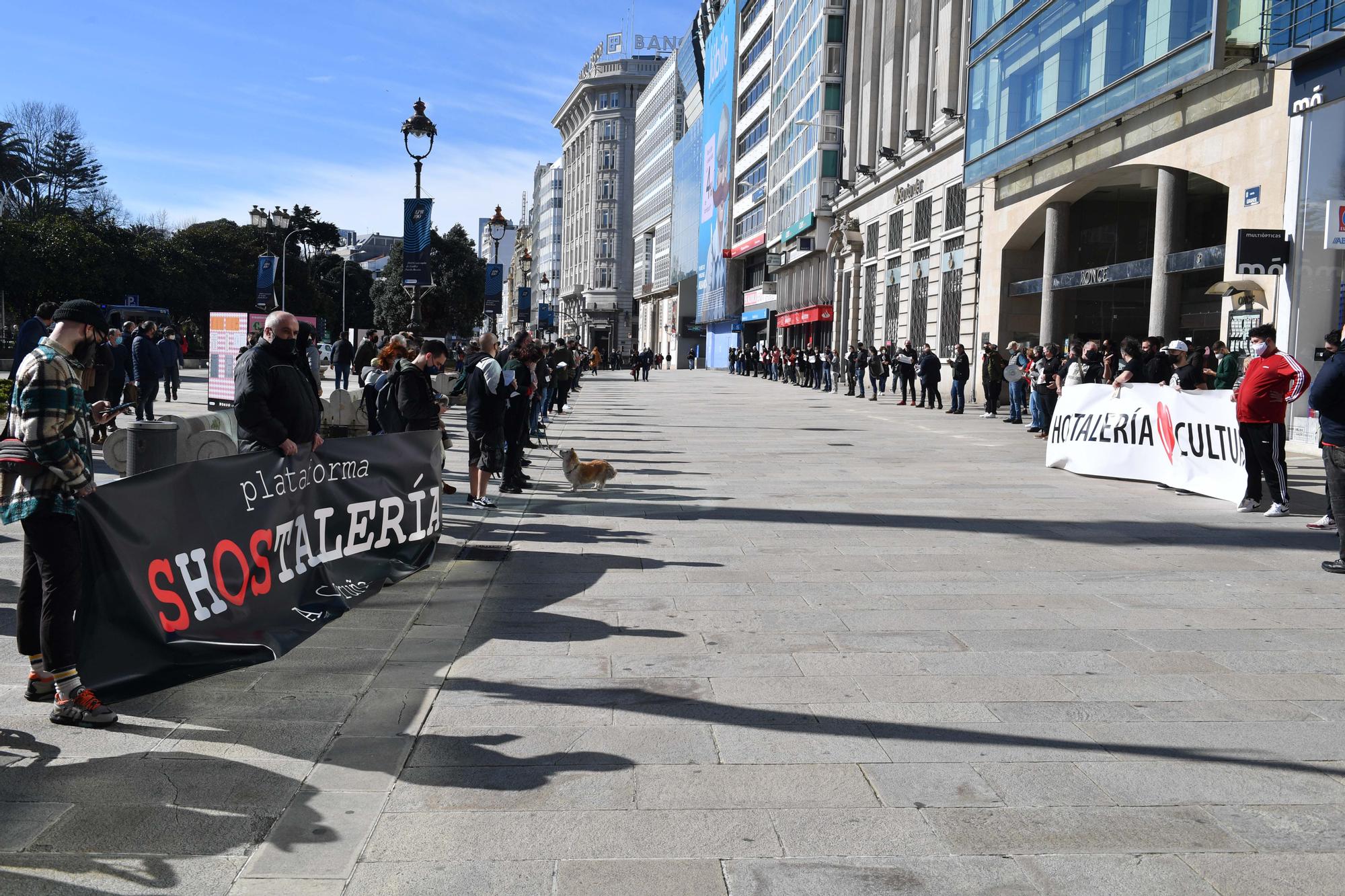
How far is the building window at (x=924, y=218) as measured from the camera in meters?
39.4

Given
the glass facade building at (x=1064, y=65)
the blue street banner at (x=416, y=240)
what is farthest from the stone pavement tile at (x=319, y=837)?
the glass facade building at (x=1064, y=65)

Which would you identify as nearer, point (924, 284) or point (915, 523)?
point (915, 523)

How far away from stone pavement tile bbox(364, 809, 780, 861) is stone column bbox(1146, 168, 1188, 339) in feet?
71.2

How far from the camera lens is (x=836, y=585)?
791 cm

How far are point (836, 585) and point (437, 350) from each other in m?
4.37

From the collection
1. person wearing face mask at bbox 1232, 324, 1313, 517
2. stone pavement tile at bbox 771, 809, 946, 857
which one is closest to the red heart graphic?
person wearing face mask at bbox 1232, 324, 1313, 517

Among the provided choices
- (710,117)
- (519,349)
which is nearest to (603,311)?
(710,117)

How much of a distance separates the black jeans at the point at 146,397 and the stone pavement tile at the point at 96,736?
1545cm

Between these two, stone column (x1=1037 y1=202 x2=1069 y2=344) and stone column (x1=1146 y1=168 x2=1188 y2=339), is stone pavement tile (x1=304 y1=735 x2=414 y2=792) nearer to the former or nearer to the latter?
stone column (x1=1146 y1=168 x2=1188 y2=339)

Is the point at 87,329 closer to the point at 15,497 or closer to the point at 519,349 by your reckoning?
the point at 15,497

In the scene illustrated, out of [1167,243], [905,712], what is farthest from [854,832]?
[1167,243]

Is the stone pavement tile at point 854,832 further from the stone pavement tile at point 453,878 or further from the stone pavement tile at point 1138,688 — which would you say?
the stone pavement tile at point 1138,688

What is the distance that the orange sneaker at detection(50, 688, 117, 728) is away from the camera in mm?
4750

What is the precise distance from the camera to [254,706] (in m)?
5.12
